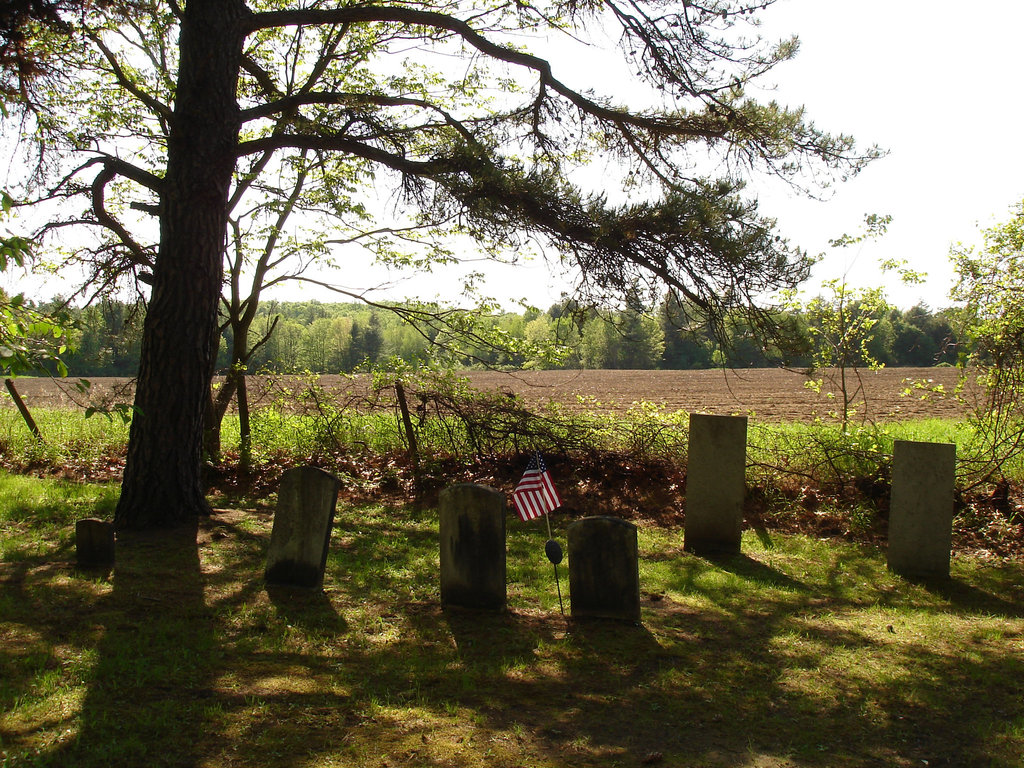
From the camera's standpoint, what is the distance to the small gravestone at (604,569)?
5582 millimetres

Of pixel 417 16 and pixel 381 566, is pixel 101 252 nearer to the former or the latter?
pixel 417 16

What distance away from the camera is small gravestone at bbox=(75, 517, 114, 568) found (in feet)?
21.3

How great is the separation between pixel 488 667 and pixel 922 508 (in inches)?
194

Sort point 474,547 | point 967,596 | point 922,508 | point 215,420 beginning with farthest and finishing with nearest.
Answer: point 215,420 → point 922,508 → point 967,596 → point 474,547

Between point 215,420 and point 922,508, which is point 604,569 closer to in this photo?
point 922,508

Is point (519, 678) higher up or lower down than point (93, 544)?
lower down

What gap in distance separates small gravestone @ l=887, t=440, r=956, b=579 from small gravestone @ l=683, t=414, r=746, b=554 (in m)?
1.56

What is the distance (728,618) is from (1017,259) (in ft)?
20.7

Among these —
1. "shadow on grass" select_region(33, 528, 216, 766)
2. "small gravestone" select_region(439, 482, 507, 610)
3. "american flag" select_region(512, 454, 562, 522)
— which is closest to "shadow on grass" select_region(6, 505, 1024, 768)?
"shadow on grass" select_region(33, 528, 216, 766)

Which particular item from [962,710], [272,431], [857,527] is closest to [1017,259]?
[857,527]

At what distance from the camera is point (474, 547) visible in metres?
5.87

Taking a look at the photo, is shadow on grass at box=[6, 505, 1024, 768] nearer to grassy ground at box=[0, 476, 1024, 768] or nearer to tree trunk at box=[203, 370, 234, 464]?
grassy ground at box=[0, 476, 1024, 768]

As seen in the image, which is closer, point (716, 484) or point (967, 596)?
point (967, 596)

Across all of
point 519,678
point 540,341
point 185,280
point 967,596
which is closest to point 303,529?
point 519,678
